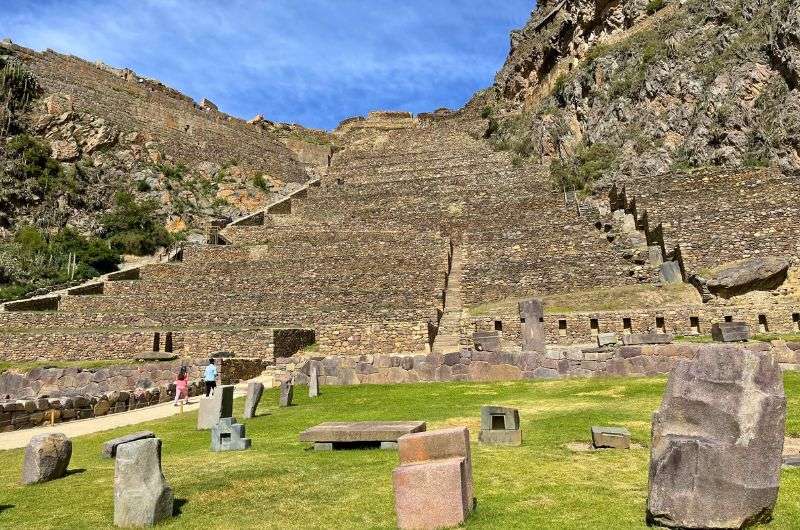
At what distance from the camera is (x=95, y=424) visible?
13438 millimetres

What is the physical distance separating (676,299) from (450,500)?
19.9m

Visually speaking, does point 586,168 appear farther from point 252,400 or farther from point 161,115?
point 161,115

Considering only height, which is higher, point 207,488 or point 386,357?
point 386,357

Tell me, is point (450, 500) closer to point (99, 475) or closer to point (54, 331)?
point (99, 475)

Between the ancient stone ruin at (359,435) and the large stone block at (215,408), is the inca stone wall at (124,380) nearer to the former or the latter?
the large stone block at (215,408)

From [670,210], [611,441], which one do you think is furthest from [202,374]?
[670,210]

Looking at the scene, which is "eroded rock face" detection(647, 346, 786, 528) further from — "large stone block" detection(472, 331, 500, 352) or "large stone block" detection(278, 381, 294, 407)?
"large stone block" detection(472, 331, 500, 352)

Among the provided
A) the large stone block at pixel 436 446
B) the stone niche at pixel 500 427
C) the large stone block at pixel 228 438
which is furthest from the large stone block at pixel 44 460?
the stone niche at pixel 500 427

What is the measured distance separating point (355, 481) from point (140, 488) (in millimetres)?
2202

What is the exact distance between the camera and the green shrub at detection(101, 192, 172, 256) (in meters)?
39.3

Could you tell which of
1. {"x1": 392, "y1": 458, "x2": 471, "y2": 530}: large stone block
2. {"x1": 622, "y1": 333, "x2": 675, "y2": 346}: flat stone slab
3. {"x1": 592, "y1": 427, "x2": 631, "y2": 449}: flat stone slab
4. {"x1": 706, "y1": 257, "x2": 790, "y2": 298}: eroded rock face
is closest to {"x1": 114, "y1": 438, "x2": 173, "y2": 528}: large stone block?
{"x1": 392, "y1": 458, "x2": 471, "y2": 530}: large stone block

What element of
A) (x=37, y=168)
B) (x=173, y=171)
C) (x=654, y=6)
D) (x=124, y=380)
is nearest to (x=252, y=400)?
(x=124, y=380)

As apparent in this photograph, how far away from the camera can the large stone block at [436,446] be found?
17.8 feet

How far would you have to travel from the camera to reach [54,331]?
2481 cm
